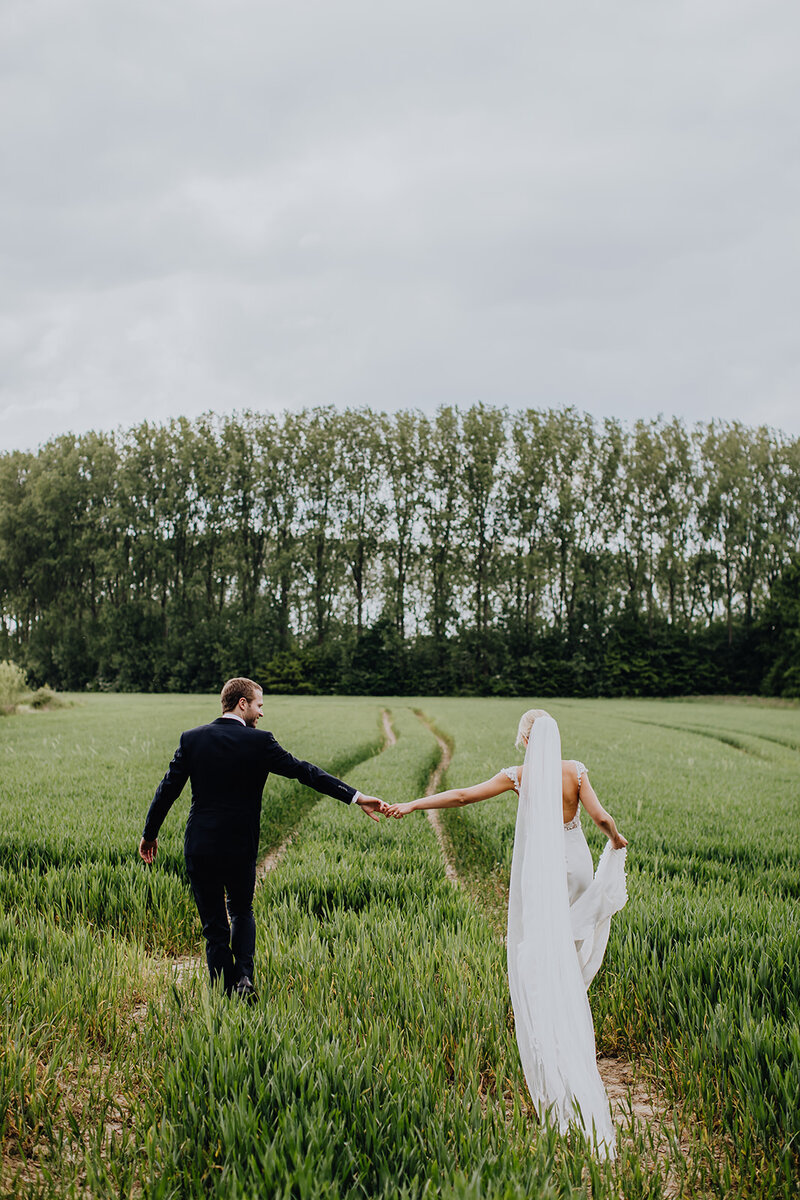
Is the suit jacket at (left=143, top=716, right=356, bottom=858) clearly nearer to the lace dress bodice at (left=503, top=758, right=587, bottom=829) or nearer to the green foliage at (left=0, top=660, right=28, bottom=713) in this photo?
the lace dress bodice at (left=503, top=758, right=587, bottom=829)

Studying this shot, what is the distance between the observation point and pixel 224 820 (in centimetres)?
445

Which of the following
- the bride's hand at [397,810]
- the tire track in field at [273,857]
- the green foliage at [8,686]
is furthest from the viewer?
the green foliage at [8,686]

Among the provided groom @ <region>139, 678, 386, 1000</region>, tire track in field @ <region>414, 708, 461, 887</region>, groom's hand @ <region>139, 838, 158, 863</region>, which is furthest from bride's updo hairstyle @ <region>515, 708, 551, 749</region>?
tire track in field @ <region>414, 708, 461, 887</region>

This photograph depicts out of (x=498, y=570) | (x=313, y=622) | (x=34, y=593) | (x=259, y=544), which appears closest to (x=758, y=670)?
(x=498, y=570)

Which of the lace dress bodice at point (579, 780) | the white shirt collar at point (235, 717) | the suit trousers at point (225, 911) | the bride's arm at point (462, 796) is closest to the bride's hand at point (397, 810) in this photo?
the bride's arm at point (462, 796)

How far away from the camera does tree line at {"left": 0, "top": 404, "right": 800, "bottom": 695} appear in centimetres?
5944

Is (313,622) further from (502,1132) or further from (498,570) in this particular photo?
(502,1132)

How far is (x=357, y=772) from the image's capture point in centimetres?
1434

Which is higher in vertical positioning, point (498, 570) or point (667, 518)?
point (667, 518)

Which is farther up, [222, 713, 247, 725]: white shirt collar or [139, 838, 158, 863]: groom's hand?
[222, 713, 247, 725]: white shirt collar

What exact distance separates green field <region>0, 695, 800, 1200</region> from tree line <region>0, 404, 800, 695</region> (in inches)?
2001

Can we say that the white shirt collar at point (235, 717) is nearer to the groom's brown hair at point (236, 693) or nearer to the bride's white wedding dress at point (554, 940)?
the groom's brown hair at point (236, 693)

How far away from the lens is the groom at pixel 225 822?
445cm

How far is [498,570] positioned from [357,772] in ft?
163
